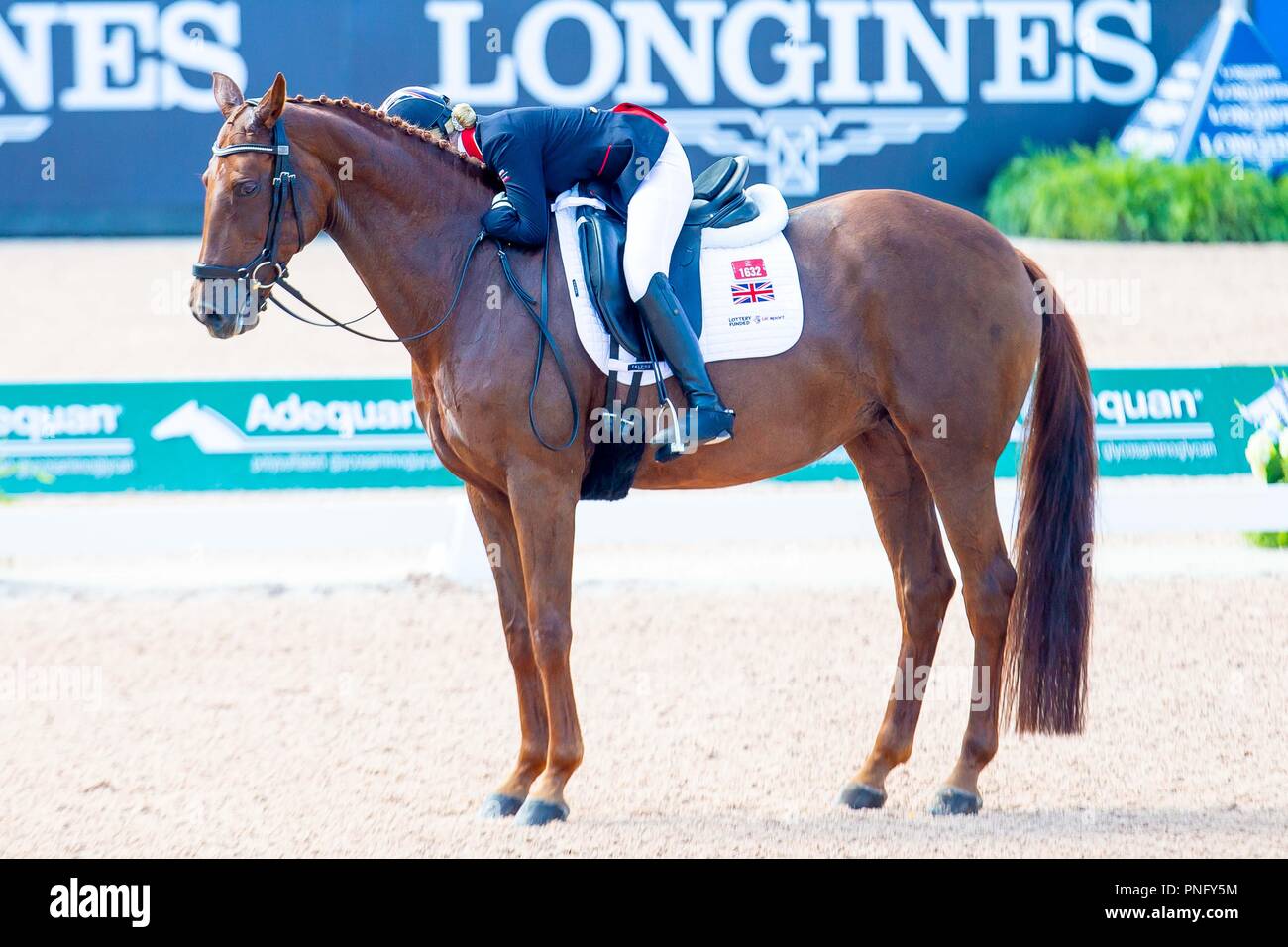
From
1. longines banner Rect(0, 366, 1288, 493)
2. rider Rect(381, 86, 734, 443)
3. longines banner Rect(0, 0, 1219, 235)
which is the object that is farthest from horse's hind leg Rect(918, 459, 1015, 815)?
longines banner Rect(0, 0, 1219, 235)

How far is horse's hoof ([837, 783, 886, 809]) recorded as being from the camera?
16.0 feet

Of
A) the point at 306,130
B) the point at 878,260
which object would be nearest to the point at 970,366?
the point at 878,260

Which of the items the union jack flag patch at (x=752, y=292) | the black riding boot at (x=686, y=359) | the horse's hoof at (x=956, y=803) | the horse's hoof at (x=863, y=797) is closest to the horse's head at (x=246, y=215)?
the black riding boot at (x=686, y=359)

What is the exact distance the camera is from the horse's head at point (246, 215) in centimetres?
427

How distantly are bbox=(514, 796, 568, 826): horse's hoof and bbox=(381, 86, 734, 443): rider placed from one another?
1206 mm

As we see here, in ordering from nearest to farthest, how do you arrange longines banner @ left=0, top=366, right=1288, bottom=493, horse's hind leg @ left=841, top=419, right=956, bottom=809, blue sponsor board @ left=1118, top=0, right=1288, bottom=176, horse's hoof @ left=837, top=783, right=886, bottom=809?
1. horse's hoof @ left=837, top=783, right=886, bottom=809
2. horse's hind leg @ left=841, top=419, right=956, bottom=809
3. longines banner @ left=0, top=366, right=1288, bottom=493
4. blue sponsor board @ left=1118, top=0, right=1288, bottom=176

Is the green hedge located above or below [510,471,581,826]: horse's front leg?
above

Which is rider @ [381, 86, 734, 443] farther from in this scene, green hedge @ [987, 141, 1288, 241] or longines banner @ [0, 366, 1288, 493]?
green hedge @ [987, 141, 1288, 241]

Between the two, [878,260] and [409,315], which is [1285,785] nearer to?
[878,260]

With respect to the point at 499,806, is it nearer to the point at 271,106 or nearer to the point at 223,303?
the point at 223,303

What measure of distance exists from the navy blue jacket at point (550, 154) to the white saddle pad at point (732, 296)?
94mm

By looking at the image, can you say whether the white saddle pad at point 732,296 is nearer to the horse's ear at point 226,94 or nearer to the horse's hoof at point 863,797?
the horse's ear at point 226,94

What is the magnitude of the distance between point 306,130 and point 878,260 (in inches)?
71.6

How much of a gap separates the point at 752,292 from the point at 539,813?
1748 mm
